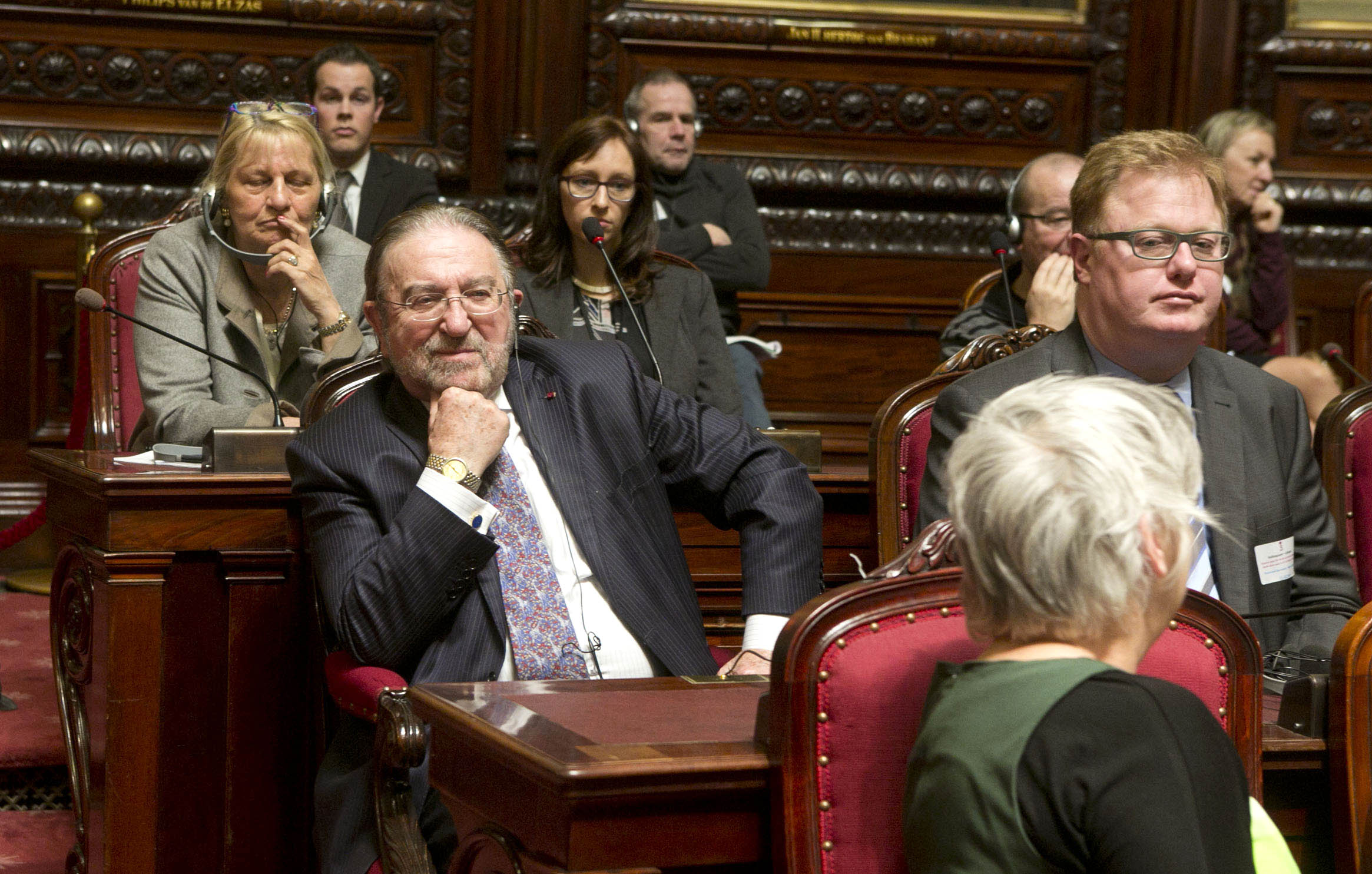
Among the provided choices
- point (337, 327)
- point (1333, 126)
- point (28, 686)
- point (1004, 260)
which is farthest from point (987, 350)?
point (1333, 126)

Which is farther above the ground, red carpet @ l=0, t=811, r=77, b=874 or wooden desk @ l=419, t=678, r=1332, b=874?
wooden desk @ l=419, t=678, r=1332, b=874

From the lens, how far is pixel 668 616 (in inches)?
81.0

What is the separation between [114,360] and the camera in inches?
117

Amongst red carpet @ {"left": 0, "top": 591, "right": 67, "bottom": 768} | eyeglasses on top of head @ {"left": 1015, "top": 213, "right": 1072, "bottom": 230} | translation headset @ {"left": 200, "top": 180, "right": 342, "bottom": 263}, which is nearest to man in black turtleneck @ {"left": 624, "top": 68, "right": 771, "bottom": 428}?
eyeglasses on top of head @ {"left": 1015, "top": 213, "right": 1072, "bottom": 230}

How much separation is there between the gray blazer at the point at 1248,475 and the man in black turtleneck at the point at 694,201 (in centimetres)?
208

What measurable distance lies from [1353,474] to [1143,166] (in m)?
0.59

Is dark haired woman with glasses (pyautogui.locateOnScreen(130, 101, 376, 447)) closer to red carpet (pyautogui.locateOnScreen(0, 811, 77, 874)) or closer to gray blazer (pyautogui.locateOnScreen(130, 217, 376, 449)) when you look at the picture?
gray blazer (pyautogui.locateOnScreen(130, 217, 376, 449))

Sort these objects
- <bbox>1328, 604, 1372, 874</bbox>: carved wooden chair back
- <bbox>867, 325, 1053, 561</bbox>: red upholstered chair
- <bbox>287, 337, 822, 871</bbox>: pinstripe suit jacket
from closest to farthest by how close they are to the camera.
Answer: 1. <bbox>1328, 604, 1372, 874</bbox>: carved wooden chair back
2. <bbox>287, 337, 822, 871</bbox>: pinstripe suit jacket
3. <bbox>867, 325, 1053, 561</bbox>: red upholstered chair

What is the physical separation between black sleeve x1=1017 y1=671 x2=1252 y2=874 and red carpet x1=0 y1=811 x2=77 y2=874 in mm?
1970

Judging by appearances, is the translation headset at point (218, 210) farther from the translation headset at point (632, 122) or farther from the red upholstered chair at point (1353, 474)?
the red upholstered chair at point (1353, 474)

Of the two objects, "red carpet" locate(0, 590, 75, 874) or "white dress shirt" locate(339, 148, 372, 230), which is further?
"white dress shirt" locate(339, 148, 372, 230)

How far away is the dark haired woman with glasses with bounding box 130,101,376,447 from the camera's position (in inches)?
108

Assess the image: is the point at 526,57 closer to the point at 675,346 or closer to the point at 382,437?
the point at 675,346

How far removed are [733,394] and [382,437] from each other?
1.61 meters
